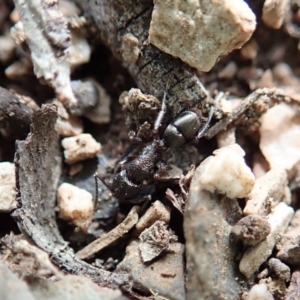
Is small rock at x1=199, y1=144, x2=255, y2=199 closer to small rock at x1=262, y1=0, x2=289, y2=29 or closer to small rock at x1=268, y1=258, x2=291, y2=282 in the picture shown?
small rock at x1=268, y1=258, x2=291, y2=282

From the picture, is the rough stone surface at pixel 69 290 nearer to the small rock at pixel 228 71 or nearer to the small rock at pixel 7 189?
the small rock at pixel 7 189

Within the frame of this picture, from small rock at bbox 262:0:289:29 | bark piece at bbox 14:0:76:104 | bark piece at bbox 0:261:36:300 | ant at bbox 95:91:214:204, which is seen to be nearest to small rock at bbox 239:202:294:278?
ant at bbox 95:91:214:204

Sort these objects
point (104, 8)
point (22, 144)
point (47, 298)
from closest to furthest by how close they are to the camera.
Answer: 1. point (47, 298)
2. point (22, 144)
3. point (104, 8)

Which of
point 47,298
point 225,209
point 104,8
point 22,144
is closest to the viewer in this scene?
point 47,298

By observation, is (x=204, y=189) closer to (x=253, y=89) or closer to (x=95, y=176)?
(x=95, y=176)

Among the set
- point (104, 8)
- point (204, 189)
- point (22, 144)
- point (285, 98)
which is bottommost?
point (285, 98)

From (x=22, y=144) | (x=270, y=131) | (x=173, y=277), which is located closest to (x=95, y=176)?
(x=22, y=144)

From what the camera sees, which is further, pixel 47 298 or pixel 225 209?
pixel 225 209
